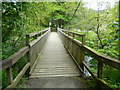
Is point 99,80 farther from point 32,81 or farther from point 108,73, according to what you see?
point 32,81

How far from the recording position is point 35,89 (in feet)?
6.99

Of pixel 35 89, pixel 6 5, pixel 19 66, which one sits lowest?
pixel 35 89

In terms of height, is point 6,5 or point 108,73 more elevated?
point 6,5

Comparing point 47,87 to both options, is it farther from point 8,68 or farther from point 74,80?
point 8,68

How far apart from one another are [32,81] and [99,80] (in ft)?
4.76

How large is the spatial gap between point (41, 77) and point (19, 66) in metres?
0.63

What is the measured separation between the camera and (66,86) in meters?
2.22

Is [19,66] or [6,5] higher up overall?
[6,5]

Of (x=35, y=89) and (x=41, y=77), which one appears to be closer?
(x=35, y=89)

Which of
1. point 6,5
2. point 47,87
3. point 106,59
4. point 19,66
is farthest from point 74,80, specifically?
point 6,5

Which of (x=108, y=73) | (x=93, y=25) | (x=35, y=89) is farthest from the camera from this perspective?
(x=93, y=25)

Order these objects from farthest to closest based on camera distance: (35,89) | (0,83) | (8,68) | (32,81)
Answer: (32,81)
(35,89)
(0,83)
(8,68)

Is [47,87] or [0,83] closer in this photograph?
[0,83]

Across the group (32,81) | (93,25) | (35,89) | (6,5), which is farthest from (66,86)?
(93,25)
